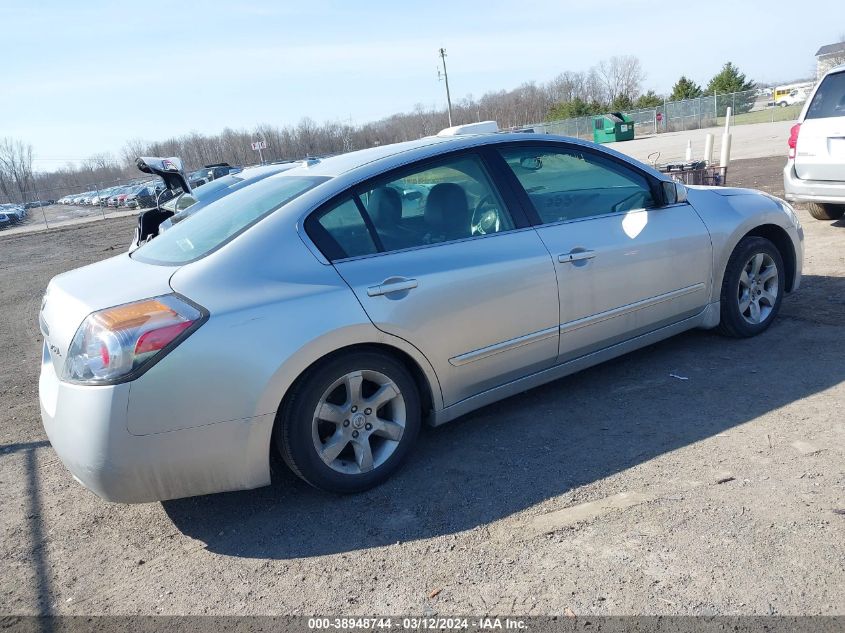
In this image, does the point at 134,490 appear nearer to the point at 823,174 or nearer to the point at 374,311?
the point at 374,311

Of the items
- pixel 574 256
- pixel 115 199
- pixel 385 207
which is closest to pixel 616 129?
pixel 115 199

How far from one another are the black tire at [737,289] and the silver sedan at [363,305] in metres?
0.02

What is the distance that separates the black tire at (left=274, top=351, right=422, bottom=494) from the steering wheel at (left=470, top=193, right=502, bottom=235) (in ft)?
2.94

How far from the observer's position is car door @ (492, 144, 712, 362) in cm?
386

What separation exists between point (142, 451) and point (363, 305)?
3.71 ft

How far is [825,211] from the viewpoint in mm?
8398


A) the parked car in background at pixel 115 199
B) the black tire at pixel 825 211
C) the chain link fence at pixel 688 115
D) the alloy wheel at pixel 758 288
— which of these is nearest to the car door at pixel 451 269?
the alloy wheel at pixel 758 288

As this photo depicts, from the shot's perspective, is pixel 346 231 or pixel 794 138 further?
pixel 794 138

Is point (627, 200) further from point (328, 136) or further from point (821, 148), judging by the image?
point (328, 136)

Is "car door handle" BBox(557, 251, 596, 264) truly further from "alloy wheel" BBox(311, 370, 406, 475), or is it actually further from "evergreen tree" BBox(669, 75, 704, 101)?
"evergreen tree" BBox(669, 75, 704, 101)

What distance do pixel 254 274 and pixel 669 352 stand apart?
119 inches

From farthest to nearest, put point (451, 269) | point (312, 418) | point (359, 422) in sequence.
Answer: point (451, 269) < point (359, 422) < point (312, 418)

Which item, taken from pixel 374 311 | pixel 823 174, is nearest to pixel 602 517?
pixel 374 311

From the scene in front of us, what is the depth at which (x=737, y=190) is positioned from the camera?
15.8ft
